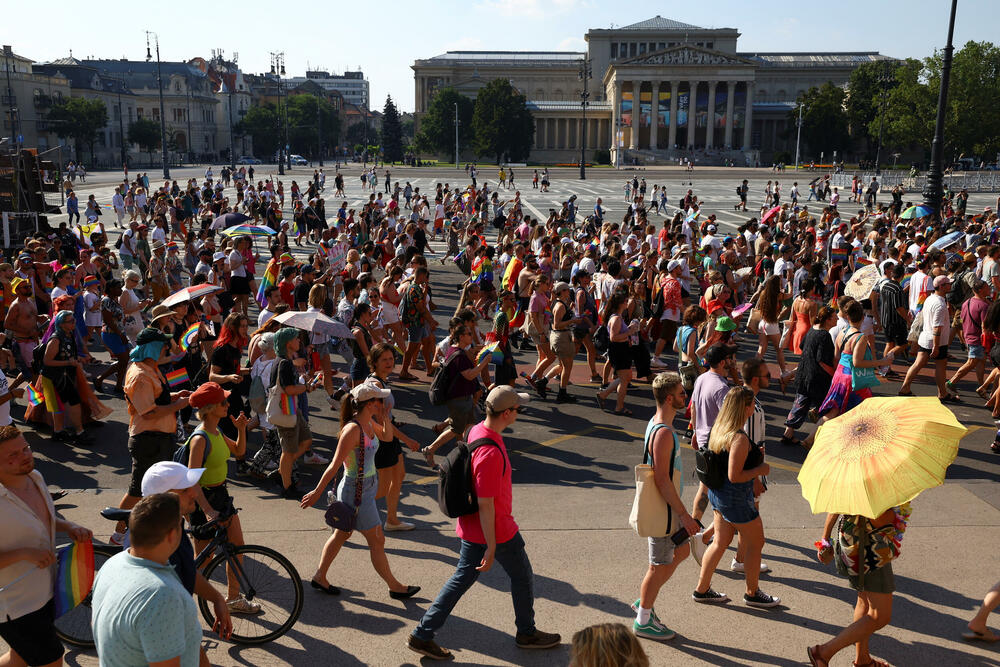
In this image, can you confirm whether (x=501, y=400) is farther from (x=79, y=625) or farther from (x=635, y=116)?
(x=635, y=116)

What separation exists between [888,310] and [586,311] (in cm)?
483

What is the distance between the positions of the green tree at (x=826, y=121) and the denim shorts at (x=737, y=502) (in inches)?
4108

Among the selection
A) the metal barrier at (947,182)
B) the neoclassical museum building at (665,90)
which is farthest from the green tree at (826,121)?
the metal barrier at (947,182)

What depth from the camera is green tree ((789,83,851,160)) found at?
325 feet

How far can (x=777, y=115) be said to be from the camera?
121562 millimetres

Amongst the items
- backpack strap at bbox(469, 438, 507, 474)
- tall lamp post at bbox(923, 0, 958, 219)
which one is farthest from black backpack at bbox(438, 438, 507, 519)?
tall lamp post at bbox(923, 0, 958, 219)

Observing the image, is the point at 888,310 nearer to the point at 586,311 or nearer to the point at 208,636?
the point at 586,311

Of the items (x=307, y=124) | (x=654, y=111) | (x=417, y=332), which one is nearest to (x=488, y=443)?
(x=417, y=332)

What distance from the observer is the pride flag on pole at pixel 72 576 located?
14.1 feet

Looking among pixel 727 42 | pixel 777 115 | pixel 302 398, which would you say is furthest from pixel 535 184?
pixel 727 42

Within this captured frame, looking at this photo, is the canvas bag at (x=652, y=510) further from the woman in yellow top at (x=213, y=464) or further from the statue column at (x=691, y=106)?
the statue column at (x=691, y=106)

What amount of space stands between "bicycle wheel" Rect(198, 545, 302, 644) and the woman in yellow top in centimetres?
6

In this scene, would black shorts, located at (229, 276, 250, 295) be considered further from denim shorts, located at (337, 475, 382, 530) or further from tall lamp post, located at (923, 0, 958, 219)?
tall lamp post, located at (923, 0, 958, 219)

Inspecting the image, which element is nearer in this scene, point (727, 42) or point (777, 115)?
point (777, 115)
